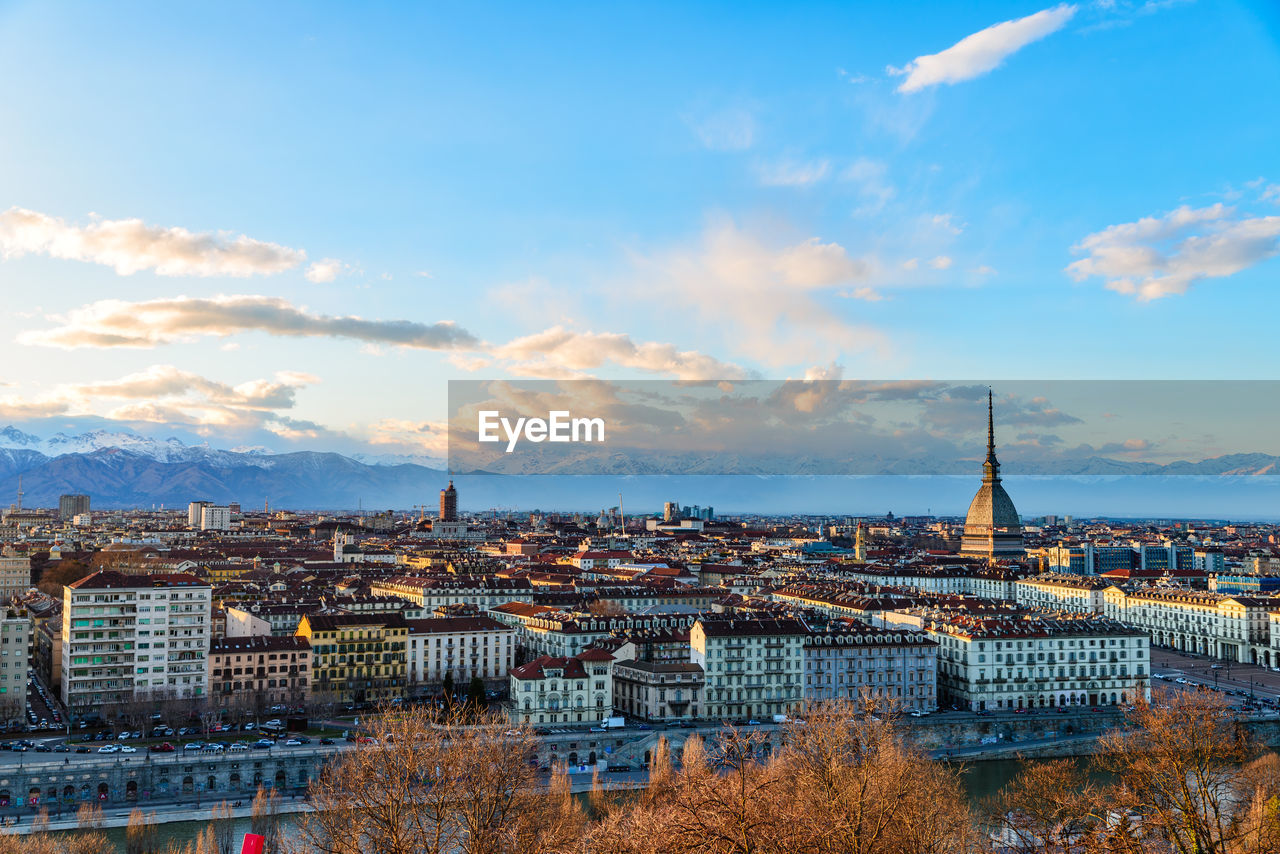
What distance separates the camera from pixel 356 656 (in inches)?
2717

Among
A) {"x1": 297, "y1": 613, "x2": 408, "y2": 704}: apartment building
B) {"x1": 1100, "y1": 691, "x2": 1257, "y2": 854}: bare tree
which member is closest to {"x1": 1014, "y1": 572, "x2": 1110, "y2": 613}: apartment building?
{"x1": 297, "y1": 613, "x2": 408, "y2": 704}: apartment building

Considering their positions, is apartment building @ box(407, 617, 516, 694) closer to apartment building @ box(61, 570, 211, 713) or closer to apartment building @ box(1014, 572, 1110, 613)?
apartment building @ box(61, 570, 211, 713)

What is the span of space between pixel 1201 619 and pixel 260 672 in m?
75.4

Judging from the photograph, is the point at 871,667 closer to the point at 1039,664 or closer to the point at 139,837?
the point at 1039,664

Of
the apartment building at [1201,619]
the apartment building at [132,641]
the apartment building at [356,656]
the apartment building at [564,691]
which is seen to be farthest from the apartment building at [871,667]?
the apartment building at [1201,619]

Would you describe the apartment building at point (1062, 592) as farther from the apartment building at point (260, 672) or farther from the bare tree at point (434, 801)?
the bare tree at point (434, 801)

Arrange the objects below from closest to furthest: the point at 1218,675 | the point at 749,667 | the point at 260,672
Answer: the point at 749,667
the point at 260,672
the point at 1218,675

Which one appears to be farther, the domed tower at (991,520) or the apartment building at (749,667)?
the domed tower at (991,520)

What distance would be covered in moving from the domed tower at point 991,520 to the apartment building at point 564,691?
111 m

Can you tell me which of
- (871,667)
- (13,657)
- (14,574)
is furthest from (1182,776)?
(14,574)

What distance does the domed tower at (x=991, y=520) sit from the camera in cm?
16300

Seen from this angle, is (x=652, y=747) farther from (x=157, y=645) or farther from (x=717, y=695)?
(x=157, y=645)

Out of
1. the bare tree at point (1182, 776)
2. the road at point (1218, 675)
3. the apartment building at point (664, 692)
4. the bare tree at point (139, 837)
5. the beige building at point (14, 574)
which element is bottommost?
the road at point (1218, 675)

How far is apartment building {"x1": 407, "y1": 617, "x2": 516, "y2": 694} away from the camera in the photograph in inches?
2800
